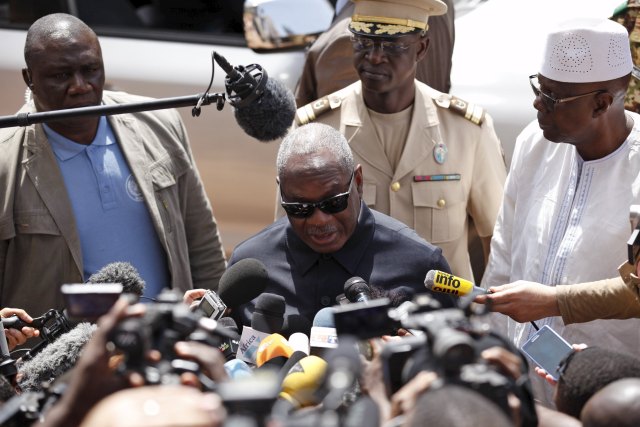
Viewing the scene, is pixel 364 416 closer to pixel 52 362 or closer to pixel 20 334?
pixel 52 362

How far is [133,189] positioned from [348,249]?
1171 millimetres

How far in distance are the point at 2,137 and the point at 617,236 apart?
2557 millimetres

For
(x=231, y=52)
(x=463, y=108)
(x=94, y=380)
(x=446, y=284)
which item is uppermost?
(x=94, y=380)

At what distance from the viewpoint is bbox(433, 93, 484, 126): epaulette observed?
514cm

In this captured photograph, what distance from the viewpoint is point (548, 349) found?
10.9 ft

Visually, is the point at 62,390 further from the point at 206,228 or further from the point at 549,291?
the point at 206,228

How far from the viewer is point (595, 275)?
13.3 ft

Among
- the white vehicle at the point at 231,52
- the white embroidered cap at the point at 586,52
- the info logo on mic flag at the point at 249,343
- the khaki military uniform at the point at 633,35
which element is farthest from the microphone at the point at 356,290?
the white vehicle at the point at 231,52

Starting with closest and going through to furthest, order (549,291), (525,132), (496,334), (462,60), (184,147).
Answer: (496,334)
(549,291)
(525,132)
(184,147)
(462,60)

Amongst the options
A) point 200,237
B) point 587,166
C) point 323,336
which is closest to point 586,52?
point 587,166

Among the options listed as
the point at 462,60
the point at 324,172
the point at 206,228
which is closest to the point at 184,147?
the point at 206,228

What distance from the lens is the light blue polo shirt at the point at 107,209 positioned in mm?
4641

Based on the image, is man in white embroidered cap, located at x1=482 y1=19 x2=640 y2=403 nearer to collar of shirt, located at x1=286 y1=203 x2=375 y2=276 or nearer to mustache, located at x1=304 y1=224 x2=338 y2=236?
collar of shirt, located at x1=286 y1=203 x2=375 y2=276

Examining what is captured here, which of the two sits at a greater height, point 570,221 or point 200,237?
point 570,221
